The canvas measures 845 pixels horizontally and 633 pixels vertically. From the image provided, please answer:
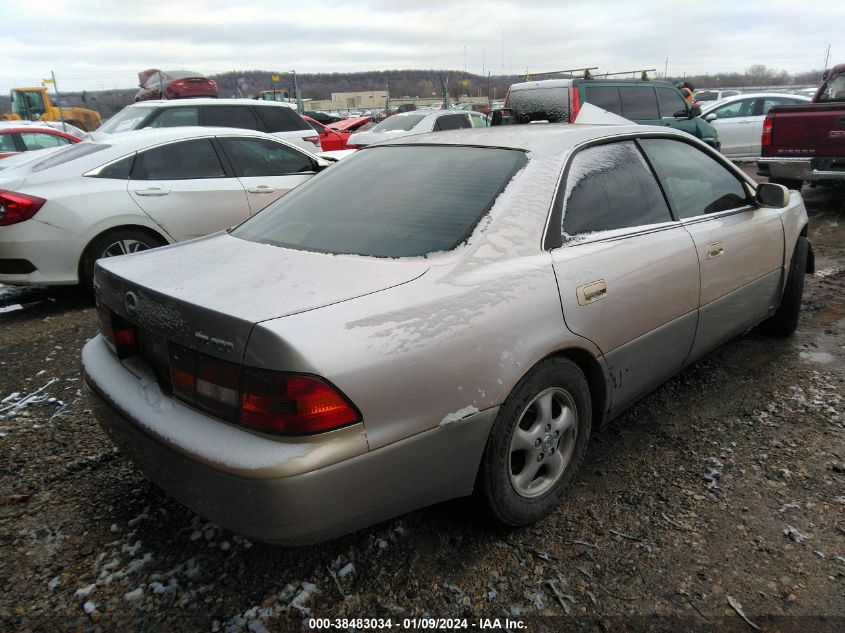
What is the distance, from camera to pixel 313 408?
5.27 feet

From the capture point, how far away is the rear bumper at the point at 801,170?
7.54 metres

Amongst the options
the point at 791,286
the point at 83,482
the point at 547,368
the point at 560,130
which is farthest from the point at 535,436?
the point at 791,286

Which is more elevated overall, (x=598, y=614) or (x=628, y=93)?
(x=628, y=93)

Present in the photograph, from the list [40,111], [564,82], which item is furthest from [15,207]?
[40,111]

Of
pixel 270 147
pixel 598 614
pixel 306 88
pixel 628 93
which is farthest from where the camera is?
pixel 306 88

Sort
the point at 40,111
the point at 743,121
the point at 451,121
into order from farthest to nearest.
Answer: the point at 40,111, the point at 451,121, the point at 743,121

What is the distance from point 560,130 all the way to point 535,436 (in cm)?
140

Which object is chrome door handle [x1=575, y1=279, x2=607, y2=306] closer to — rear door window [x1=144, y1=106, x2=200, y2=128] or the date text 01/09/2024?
the date text 01/09/2024

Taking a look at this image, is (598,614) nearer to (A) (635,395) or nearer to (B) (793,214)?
(A) (635,395)

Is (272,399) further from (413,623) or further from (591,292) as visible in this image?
(591,292)

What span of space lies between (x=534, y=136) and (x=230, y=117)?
Answer: 23.2 ft

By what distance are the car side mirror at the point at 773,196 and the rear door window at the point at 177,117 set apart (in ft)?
24.0

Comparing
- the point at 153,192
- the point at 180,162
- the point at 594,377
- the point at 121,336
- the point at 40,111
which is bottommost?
the point at 594,377

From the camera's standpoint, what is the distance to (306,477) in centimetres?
161
